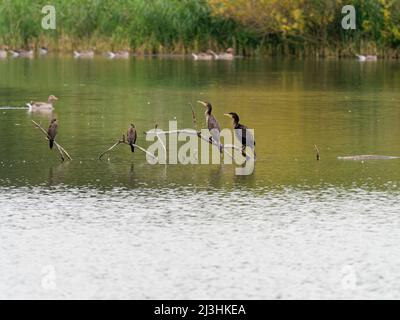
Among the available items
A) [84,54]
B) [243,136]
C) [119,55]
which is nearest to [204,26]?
[119,55]

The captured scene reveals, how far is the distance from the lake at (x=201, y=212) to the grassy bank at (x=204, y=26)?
22.6m

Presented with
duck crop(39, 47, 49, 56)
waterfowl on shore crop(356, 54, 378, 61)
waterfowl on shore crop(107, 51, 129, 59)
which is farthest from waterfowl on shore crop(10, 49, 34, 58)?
waterfowl on shore crop(356, 54, 378, 61)

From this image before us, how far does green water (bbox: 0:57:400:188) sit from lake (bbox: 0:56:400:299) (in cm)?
6

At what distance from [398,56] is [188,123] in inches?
1065

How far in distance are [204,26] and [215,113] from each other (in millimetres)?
25694

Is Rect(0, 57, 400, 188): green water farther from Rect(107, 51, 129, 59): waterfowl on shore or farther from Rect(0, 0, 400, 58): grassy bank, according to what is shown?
Rect(107, 51, 129, 59): waterfowl on shore

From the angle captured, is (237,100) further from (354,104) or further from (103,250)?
(103,250)

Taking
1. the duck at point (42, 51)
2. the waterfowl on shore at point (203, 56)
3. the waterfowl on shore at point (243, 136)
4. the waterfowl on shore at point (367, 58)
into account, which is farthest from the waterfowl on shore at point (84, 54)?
the waterfowl on shore at point (243, 136)

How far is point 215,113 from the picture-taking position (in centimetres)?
2533

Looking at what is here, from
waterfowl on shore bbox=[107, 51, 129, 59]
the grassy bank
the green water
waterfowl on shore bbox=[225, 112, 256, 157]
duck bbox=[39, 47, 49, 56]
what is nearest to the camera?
the green water

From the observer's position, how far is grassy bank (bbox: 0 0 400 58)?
48.7m

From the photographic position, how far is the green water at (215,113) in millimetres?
16203

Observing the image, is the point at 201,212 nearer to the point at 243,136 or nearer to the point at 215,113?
the point at 243,136
